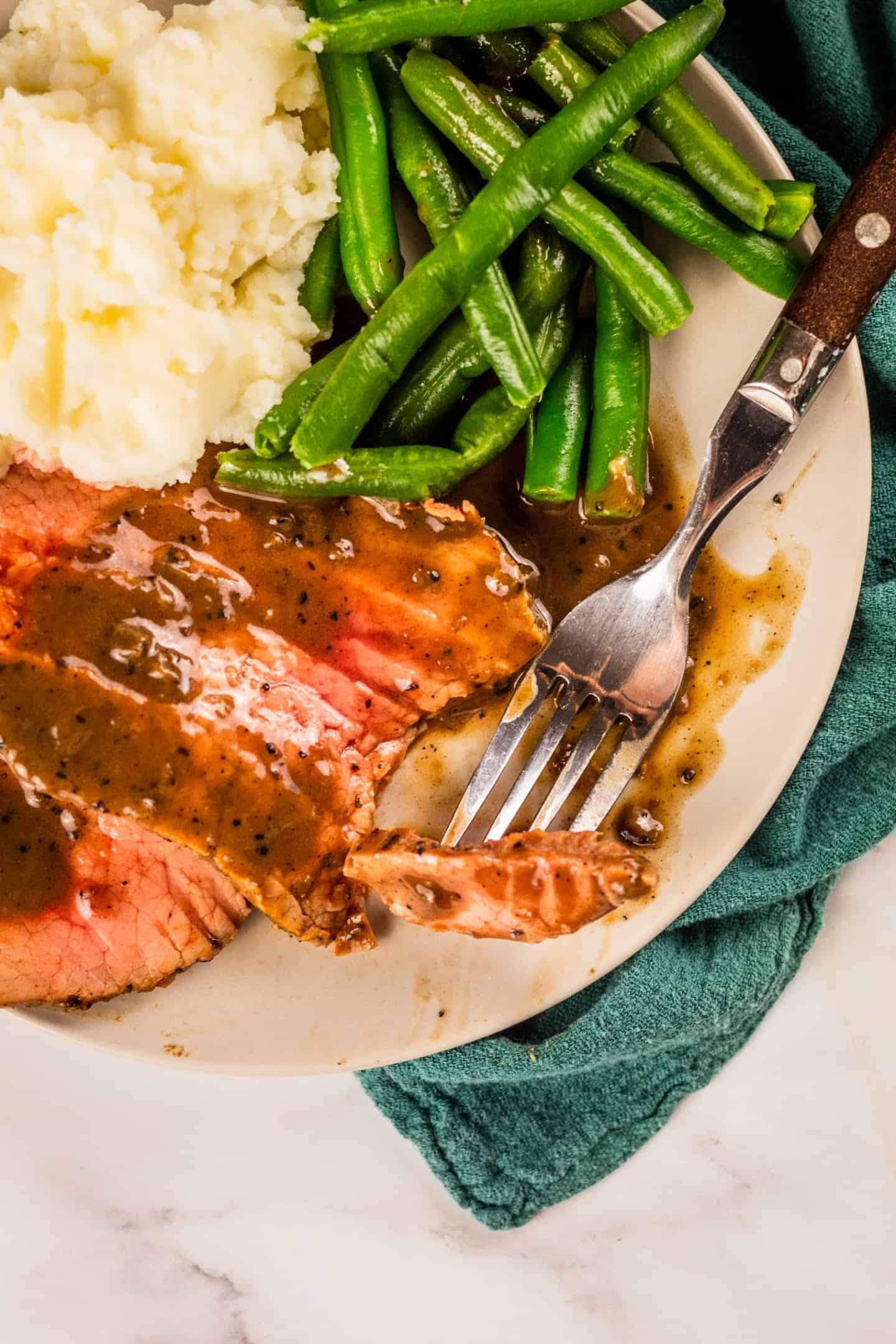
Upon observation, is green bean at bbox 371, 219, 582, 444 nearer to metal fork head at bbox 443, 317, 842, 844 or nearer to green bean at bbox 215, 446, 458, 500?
green bean at bbox 215, 446, 458, 500

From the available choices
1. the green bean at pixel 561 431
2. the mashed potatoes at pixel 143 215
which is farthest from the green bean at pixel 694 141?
the mashed potatoes at pixel 143 215

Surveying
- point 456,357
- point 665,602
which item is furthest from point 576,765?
point 456,357

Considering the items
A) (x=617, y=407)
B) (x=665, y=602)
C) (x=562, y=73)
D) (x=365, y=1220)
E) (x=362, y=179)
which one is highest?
(x=562, y=73)

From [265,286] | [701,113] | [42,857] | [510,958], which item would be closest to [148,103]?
[265,286]

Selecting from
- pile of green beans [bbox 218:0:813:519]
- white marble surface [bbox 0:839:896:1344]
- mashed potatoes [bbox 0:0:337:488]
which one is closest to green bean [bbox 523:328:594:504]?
pile of green beans [bbox 218:0:813:519]

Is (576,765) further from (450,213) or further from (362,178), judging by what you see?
(362,178)

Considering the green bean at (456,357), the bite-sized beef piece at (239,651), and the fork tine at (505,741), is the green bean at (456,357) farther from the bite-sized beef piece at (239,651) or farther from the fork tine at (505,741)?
the fork tine at (505,741)
